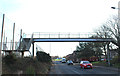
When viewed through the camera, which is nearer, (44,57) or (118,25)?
(44,57)

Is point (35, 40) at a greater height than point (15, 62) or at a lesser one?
greater

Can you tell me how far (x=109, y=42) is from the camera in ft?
142

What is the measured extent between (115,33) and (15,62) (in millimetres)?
30685

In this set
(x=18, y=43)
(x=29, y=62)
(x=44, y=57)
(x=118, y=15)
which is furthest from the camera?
(x=118, y=15)

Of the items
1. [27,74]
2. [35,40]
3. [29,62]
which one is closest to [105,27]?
[35,40]

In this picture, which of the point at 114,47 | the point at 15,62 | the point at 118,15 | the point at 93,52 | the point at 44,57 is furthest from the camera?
the point at 93,52

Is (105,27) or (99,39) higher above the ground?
(105,27)

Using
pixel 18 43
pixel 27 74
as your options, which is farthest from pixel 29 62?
pixel 18 43

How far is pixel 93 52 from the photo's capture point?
64.6m

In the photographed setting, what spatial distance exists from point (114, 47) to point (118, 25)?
607cm

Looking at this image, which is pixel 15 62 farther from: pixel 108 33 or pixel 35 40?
pixel 108 33

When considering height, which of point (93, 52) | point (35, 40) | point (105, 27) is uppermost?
point (105, 27)

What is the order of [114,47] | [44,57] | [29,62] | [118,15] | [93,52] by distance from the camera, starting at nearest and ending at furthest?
[29,62]
[44,57]
[118,15]
[114,47]
[93,52]

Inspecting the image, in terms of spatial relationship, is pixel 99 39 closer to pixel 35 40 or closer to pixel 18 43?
pixel 35 40
